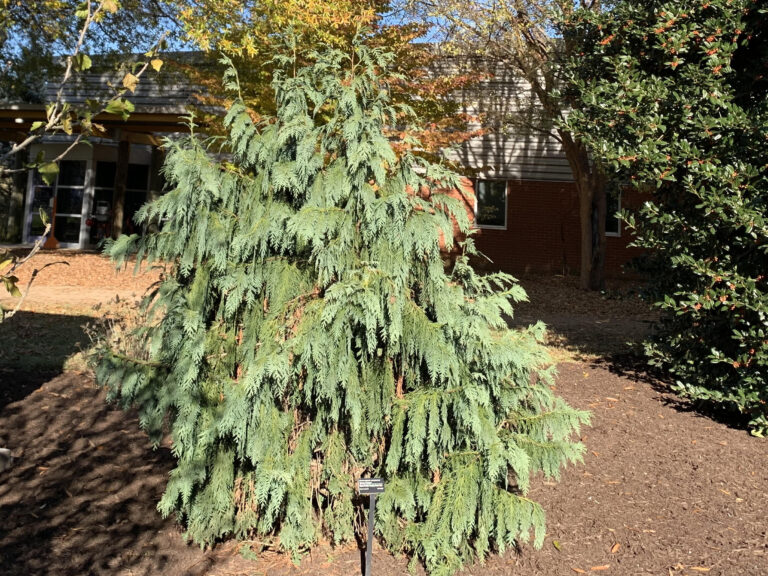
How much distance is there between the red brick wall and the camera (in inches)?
802

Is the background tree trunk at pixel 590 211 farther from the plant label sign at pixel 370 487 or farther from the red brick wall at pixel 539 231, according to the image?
the plant label sign at pixel 370 487

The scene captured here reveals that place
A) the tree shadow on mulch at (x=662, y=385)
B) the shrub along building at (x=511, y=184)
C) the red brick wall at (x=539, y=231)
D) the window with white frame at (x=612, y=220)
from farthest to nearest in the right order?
the red brick wall at (x=539, y=231) < the window with white frame at (x=612, y=220) < the shrub along building at (x=511, y=184) < the tree shadow on mulch at (x=662, y=385)

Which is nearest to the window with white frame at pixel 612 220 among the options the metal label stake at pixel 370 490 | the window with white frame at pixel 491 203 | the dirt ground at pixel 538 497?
the window with white frame at pixel 491 203

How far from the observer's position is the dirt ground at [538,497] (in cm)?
393

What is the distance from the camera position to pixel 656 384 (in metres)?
7.14

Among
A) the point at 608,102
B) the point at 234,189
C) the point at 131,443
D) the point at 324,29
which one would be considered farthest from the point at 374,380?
the point at 324,29

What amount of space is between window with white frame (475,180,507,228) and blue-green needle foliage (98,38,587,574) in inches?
670

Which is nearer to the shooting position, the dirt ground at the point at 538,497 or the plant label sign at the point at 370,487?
the plant label sign at the point at 370,487

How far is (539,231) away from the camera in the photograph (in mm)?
20547

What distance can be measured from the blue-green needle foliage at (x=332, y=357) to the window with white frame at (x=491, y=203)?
17025 millimetres

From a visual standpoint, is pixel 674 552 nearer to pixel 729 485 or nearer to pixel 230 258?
pixel 729 485

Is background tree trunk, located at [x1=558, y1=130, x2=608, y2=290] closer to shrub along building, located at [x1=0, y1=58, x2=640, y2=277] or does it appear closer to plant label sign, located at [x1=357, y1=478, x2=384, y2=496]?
shrub along building, located at [x1=0, y1=58, x2=640, y2=277]

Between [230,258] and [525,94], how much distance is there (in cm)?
1636

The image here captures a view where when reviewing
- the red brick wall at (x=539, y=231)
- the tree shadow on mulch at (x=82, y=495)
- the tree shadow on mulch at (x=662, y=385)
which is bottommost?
the tree shadow on mulch at (x=82, y=495)
